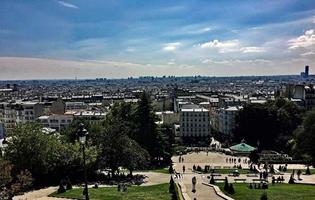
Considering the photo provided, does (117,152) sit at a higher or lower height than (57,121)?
higher

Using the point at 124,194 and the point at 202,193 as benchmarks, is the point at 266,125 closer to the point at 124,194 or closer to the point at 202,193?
the point at 202,193

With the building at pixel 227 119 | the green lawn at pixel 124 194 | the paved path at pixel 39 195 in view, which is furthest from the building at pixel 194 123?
the green lawn at pixel 124 194

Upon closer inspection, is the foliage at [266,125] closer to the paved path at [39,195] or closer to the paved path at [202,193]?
the paved path at [202,193]

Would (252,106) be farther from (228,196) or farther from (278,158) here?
(228,196)

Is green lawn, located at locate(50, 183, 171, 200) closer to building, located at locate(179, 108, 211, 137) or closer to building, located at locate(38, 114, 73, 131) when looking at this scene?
building, located at locate(179, 108, 211, 137)

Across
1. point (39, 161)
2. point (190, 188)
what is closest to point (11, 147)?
point (39, 161)

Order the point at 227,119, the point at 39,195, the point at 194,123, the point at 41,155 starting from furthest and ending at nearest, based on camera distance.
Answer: the point at 227,119 → the point at 194,123 → the point at 41,155 → the point at 39,195

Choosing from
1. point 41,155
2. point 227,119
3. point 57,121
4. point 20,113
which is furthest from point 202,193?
point 20,113
